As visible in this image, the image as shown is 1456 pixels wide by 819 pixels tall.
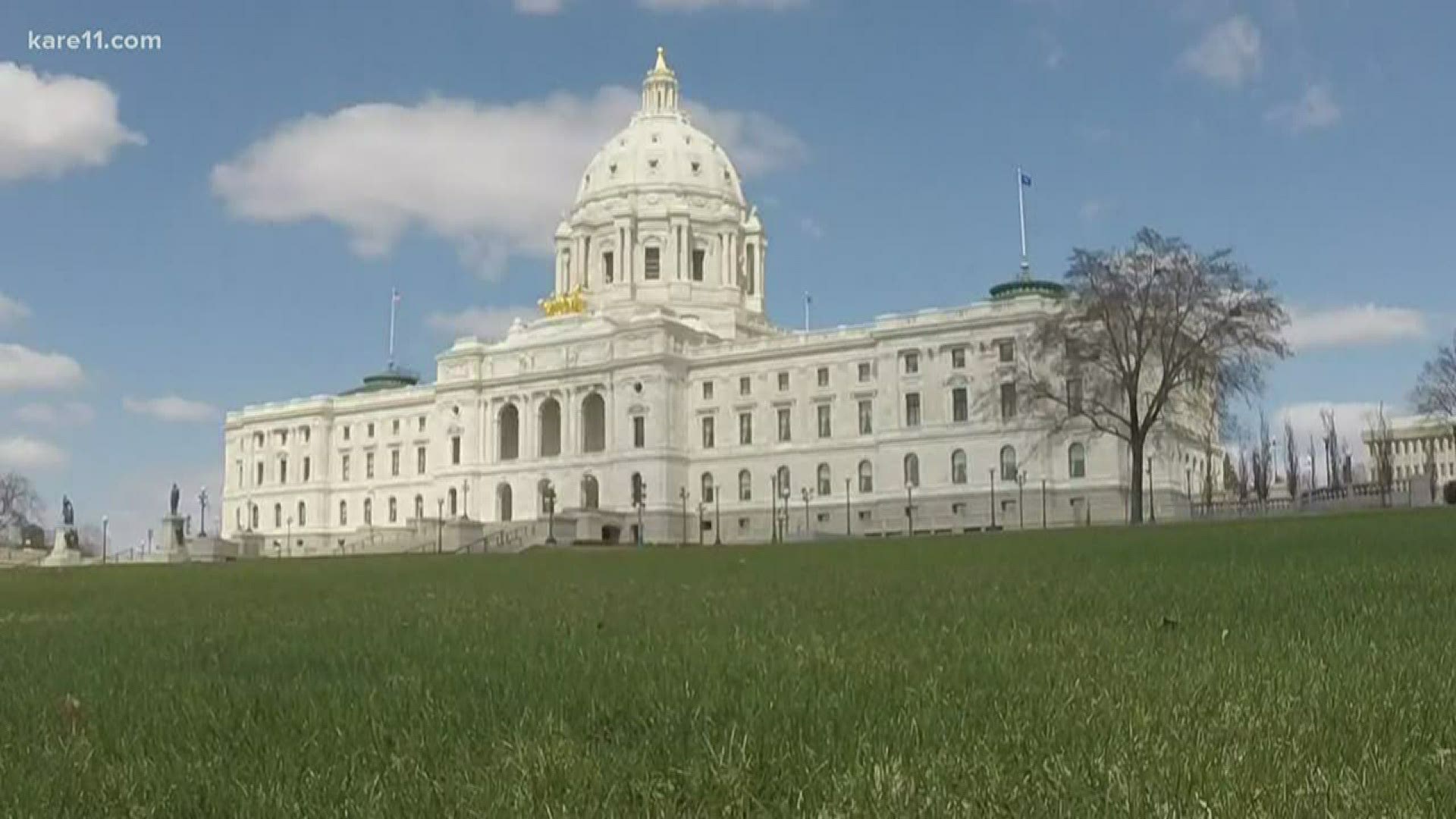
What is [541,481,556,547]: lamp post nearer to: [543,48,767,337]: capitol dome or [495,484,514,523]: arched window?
[495,484,514,523]: arched window

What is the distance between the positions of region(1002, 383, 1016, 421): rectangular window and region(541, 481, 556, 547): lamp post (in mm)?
30619

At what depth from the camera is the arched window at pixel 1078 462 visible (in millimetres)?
89438

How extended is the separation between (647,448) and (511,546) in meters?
16.2

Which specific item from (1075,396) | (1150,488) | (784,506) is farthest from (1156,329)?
(784,506)

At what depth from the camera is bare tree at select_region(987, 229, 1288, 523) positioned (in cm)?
5947

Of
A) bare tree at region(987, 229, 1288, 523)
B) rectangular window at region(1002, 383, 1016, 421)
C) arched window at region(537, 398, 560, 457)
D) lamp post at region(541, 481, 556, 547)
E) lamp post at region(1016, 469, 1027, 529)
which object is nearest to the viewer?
bare tree at region(987, 229, 1288, 523)

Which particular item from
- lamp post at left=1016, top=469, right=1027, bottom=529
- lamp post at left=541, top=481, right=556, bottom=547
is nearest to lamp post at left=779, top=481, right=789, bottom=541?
lamp post at left=541, top=481, right=556, bottom=547

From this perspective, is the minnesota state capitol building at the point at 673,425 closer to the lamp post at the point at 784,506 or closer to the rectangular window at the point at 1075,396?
the lamp post at the point at 784,506

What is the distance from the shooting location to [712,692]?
638 centimetres

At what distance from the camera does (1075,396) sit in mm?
67250

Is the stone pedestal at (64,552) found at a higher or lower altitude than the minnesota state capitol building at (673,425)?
lower

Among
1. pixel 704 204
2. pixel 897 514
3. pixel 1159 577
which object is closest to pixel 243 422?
pixel 704 204

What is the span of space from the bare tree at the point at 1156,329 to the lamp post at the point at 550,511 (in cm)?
3822

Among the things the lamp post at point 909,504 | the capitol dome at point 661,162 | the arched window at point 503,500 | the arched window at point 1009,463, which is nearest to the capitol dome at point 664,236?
the capitol dome at point 661,162
